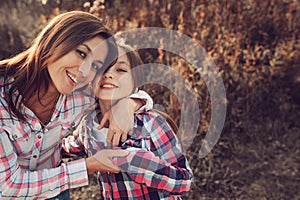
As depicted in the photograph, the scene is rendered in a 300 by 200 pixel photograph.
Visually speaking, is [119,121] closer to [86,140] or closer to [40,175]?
[86,140]

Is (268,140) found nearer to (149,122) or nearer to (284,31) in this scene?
(284,31)

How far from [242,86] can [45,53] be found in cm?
158

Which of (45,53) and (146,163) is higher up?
(45,53)

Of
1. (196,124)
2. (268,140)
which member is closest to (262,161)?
(268,140)

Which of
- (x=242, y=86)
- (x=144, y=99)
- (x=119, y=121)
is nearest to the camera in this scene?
(x=119, y=121)

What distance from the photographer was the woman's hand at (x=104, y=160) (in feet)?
5.42

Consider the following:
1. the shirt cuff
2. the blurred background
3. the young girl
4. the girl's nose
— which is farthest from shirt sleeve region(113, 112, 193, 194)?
the blurred background

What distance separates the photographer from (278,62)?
117 inches

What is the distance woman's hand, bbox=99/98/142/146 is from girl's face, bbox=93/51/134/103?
0.11 feet

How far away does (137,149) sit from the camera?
172cm

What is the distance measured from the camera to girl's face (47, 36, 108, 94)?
163 cm

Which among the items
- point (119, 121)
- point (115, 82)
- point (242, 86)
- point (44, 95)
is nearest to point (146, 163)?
point (119, 121)

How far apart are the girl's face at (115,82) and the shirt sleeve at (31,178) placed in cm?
25

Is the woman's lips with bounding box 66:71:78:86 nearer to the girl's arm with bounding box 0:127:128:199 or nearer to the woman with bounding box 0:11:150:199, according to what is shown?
the woman with bounding box 0:11:150:199
